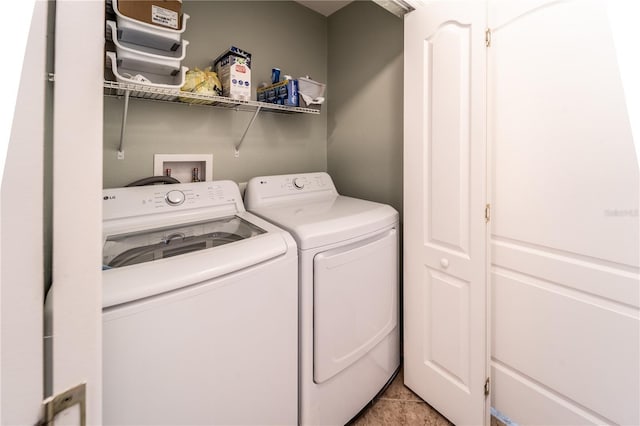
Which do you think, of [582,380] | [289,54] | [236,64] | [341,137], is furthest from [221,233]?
[582,380]

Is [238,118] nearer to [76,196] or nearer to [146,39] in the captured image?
[146,39]

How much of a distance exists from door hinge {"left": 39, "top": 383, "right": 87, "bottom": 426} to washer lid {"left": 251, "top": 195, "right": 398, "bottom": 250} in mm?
888

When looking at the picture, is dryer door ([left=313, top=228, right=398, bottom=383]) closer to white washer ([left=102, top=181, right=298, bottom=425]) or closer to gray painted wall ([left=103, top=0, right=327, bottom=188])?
white washer ([left=102, top=181, right=298, bottom=425])

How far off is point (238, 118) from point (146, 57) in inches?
29.1

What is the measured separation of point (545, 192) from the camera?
4.50 ft

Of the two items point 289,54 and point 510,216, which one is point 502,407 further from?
point 289,54

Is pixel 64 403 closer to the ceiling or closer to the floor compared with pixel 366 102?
closer to the floor

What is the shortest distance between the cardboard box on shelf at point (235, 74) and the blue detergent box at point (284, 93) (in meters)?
0.26

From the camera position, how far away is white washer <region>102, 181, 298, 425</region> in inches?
34.3

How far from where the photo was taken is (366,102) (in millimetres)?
Result: 2262

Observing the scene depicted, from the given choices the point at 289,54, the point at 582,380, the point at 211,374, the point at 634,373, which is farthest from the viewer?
the point at 289,54

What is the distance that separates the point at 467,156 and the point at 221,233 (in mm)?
1291

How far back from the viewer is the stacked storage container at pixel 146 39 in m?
1.29

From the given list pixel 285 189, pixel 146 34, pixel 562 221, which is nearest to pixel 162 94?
pixel 146 34
